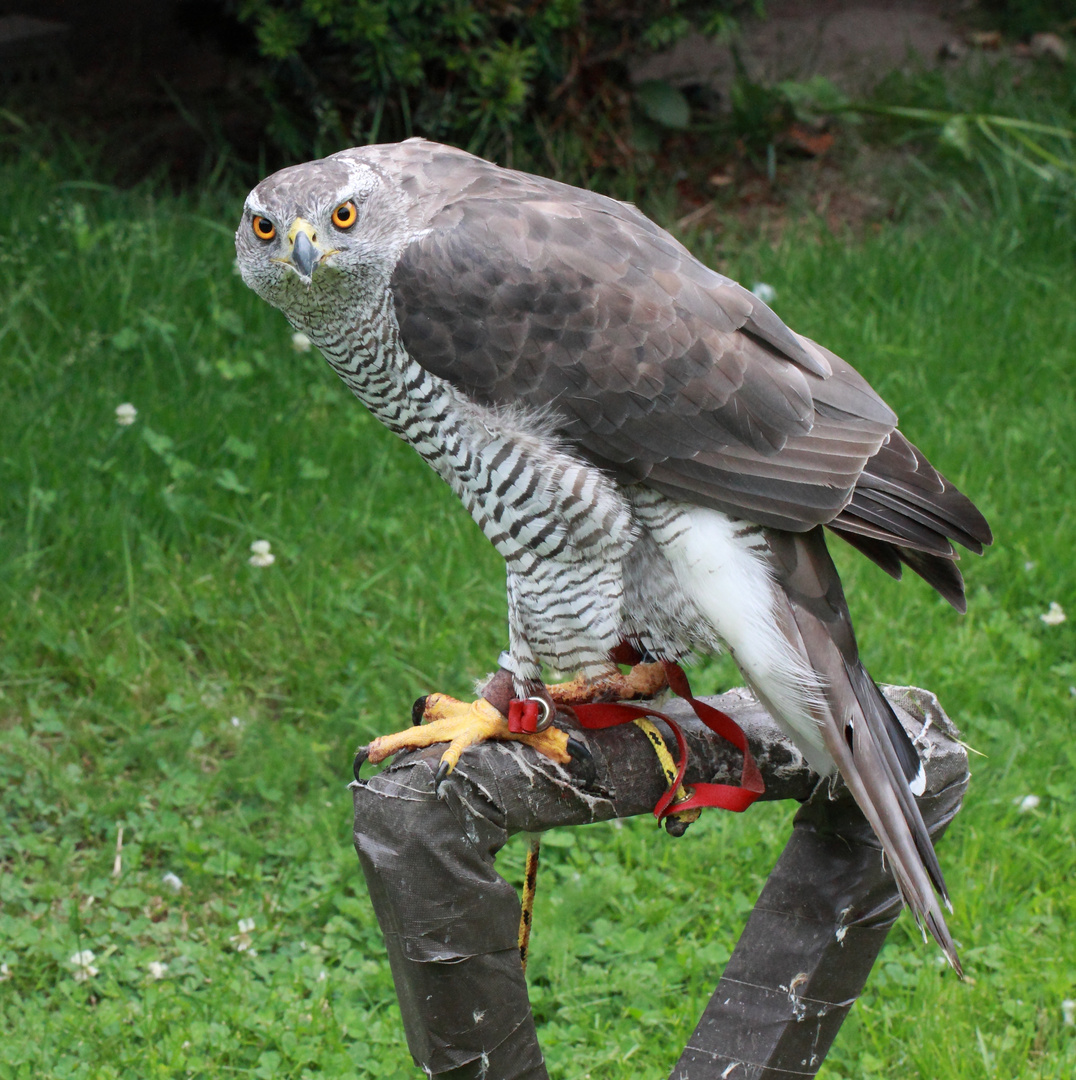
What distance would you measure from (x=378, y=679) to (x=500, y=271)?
1.72m

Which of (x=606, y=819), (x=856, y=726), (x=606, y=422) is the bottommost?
(x=606, y=819)

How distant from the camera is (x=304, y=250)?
2.10 m

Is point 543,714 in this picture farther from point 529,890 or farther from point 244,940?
point 244,940

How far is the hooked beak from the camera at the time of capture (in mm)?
2096

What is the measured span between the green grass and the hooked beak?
1513 millimetres

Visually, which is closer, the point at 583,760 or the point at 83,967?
the point at 583,760

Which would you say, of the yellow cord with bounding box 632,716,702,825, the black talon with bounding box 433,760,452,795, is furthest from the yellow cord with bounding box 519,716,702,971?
the black talon with bounding box 433,760,452,795

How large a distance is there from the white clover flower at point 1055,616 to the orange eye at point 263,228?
2497 millimetres

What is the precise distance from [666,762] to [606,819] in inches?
5.2

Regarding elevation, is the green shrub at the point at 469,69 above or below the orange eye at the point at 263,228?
below

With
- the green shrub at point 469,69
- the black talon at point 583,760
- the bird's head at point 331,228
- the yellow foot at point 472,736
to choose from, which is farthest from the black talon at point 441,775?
the green shrub at point 469,69

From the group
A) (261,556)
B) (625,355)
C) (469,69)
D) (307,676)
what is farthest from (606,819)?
(469,69)

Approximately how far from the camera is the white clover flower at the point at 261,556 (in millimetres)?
3684

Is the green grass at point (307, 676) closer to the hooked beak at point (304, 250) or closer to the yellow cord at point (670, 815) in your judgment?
the yellow cord at point (670, 815)
